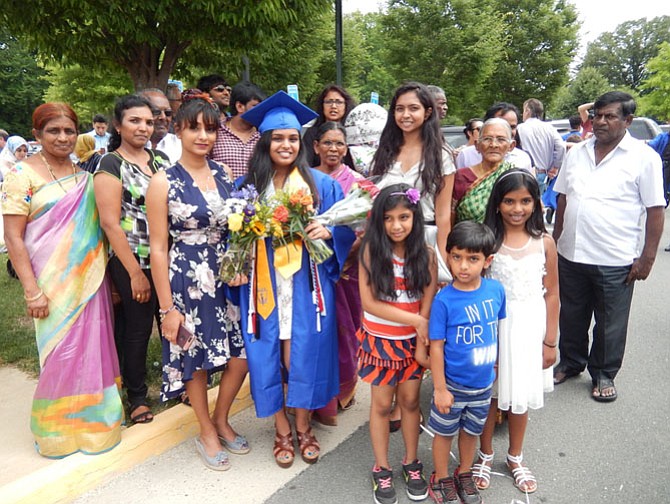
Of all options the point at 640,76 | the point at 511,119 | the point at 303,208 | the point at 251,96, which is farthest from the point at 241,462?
the point at 640,76

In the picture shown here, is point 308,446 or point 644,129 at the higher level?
point 644,129

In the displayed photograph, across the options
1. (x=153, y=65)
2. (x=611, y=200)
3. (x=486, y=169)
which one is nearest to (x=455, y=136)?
(x=153, y=65)

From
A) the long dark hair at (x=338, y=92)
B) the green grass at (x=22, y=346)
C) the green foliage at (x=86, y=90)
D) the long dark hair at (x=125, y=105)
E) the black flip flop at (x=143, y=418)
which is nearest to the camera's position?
the long dark hair at (x=125, y=105)

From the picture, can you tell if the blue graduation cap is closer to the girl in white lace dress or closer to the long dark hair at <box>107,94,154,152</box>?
the long dark hair at <box>107,94,154,152</box>

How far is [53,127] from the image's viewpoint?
9.33 feet

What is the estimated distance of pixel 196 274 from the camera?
2807 millimetres

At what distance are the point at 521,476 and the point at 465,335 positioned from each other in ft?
3.26

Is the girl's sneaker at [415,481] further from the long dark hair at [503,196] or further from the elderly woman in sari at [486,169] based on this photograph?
the elderly woman in sari at [486,169]

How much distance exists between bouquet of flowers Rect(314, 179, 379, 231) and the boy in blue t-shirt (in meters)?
0.50

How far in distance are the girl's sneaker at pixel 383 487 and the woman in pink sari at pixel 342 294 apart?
2.39ft

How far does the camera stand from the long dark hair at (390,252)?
2.57m

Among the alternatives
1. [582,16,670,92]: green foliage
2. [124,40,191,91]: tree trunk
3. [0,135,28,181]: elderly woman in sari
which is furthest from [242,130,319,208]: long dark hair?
[582,16,670,92]: green foliage

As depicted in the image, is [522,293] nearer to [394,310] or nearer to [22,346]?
[394,310]

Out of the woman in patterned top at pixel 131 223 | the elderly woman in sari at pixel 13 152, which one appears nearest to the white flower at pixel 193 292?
the woman in patterned top at pixel 131 223
